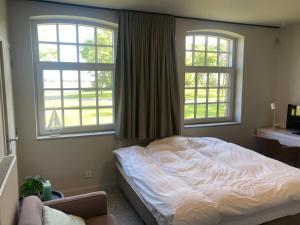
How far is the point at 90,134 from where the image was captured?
3.35m

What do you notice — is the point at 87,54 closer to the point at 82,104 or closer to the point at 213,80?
the point at 82,104

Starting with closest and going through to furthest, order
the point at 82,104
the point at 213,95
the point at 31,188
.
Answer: the point at 31,188 → the point at 82,104 → the point at 213,95

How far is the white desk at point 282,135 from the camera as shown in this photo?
3764 millimetres

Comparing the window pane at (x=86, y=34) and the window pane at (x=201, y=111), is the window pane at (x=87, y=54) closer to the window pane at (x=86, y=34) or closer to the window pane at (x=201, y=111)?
the window pane at (x=86, y=34)

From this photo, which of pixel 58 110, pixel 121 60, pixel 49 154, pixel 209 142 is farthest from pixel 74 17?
pixel 209 142

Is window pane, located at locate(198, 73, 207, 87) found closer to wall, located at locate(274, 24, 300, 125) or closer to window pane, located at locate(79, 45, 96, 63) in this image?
wall, located at locate(274, 24, 300, 125)

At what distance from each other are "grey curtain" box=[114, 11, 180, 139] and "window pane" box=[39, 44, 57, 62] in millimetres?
817

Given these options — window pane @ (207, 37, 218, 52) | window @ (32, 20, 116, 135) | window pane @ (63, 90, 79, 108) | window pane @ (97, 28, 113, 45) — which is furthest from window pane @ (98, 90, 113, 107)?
window pane @ (207, 37, 218, 52)

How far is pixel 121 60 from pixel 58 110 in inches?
42.4

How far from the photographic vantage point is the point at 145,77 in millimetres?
3404

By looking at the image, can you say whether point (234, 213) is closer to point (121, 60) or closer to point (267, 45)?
point (121, 60)

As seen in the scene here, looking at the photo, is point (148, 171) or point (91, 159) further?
point (91, 159)

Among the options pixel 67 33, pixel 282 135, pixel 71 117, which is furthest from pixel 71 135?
pixel 282 135

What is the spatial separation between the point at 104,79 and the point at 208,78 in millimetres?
1770
